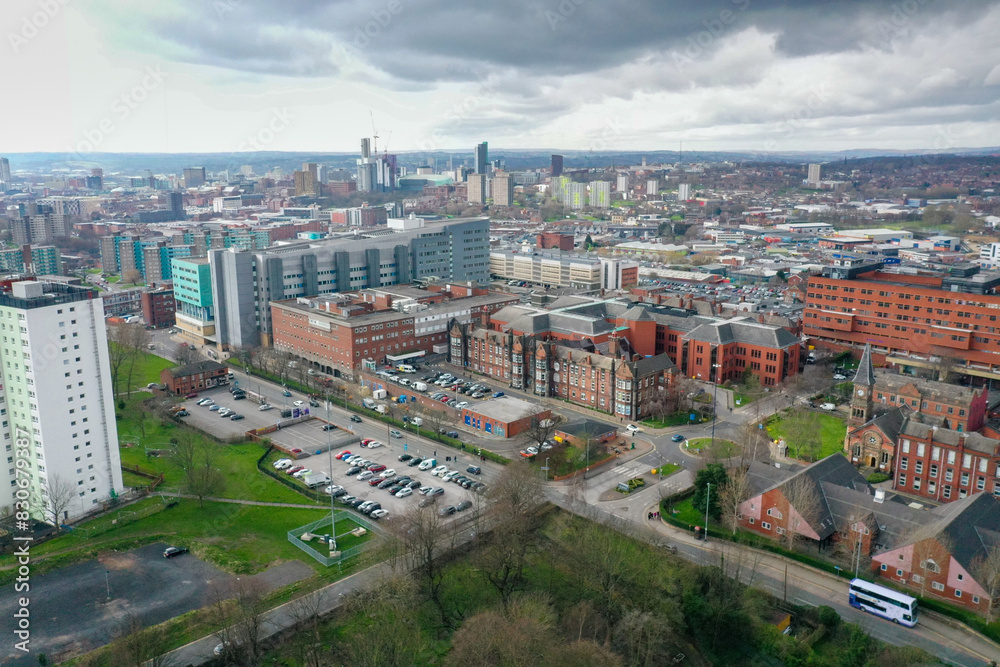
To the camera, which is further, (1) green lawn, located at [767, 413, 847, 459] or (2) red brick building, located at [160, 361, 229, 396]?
(2) red brick building, located at [160, 361, 229, 396]

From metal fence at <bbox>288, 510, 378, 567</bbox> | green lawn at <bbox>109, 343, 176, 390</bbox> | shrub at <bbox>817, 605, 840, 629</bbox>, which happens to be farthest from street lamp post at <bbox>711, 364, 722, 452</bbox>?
green lawn at <bbox>109, 343, 176, 390</bbox>

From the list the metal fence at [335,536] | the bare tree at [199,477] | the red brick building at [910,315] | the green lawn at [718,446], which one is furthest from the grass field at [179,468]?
the red brick building at [910,315]

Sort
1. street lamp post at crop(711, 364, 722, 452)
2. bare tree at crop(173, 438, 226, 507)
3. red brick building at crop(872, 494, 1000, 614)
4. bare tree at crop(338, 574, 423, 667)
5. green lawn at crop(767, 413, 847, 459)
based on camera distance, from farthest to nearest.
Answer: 1. street lamp post at crop(711, 364, 722, 452)
2. green lawn at crop(767, 413, 847, 459)
3. bare tree at crop(173, 438, 226, 507)
4. red brick building at crop(872, 494, 1000, 614)
5. bare tree at crop(338, 574, 423, 667)

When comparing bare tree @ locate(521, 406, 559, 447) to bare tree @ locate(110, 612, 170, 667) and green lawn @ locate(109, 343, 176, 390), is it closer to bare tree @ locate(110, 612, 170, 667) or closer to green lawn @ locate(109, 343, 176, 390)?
bare tree @ locate(110, 612, 170, 667)

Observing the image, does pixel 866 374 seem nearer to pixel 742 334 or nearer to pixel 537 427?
pixel 742 334

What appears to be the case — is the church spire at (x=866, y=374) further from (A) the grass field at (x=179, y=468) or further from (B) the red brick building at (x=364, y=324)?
(A) the grass field at (x=179, y=468)

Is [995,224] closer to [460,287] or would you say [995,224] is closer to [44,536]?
[460,287]

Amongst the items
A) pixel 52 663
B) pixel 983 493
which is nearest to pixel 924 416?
pixel 983 493
